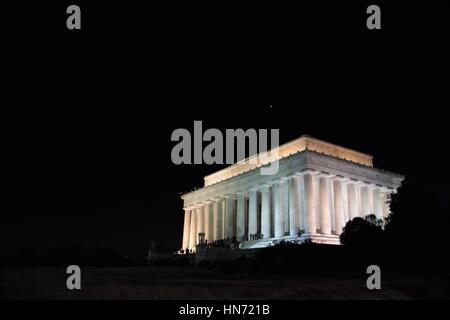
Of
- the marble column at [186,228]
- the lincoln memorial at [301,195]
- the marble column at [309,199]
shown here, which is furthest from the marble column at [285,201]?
the marble column at [186,228]

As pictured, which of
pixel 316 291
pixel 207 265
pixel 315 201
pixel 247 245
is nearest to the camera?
pixel 316 291

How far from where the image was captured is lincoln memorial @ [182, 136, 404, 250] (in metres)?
61.8

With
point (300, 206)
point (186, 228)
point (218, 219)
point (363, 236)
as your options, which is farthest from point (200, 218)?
point (363, 236)

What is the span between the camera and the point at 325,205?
62562mm

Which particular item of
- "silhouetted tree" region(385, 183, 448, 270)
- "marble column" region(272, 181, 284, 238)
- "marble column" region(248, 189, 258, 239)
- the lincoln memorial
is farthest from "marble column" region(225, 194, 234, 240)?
"silhouetted tree" region(385, 183, 448, 270)

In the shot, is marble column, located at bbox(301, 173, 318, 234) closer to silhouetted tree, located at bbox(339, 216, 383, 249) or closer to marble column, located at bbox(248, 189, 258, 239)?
marble column, located at bbox(248, 189, 258, 239)

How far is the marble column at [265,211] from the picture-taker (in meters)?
67.6

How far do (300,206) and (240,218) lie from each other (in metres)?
15.4

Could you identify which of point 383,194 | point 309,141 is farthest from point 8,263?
point 383,194

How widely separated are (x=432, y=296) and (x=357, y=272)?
16.0m

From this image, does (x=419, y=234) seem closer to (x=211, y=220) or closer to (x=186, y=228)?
(x=211, y=220)

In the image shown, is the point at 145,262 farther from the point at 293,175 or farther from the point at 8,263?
the point at 293,175

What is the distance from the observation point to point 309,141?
224ft

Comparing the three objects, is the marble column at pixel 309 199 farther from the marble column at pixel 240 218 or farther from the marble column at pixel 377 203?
the marble column at pixel 240 218
